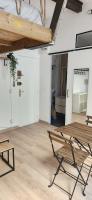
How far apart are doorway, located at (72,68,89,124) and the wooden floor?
1.10 meters

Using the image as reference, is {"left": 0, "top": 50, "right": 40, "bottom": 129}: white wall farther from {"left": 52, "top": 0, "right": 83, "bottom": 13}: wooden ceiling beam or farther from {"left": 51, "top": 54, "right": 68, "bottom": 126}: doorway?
{"left": 52, "top": 0, "right": 83, "bottom": 13}: wooden ceiling beam

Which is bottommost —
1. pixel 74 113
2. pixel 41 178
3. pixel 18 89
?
pixel 41 178

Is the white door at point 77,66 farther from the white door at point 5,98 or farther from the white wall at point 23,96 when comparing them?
the white door at point 5,98

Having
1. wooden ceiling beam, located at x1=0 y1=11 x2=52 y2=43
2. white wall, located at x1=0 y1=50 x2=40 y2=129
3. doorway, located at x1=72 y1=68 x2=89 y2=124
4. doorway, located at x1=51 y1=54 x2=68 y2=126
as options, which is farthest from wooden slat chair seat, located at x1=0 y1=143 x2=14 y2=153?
doorway, located at x1=51 y1=54 x2=68 y2=126

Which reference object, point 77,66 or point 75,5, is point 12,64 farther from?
point 75,5

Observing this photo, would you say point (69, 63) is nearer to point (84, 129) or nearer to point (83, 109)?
point (83, 109)

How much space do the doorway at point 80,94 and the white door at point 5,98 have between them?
1804 mm

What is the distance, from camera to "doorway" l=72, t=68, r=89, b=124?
4082 mm

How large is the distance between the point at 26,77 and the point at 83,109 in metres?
1.97

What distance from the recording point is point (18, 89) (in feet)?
15.9

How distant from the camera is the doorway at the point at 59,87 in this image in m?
5.74

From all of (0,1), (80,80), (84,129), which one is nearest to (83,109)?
(80,80)

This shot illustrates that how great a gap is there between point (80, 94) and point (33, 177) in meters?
2.37

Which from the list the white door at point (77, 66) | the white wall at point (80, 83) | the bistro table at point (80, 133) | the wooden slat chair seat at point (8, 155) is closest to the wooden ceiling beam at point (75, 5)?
the white door at point (77, 66)
